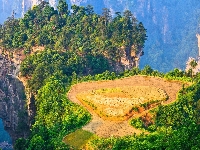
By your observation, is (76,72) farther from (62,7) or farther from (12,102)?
(62,7)

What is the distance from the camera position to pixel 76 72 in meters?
38.1

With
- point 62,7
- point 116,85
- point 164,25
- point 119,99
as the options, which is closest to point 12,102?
point 116,85

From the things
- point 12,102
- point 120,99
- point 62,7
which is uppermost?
point 62,7

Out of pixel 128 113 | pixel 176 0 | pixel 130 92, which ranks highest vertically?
pixel 176 0

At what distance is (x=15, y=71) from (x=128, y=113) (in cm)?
1807

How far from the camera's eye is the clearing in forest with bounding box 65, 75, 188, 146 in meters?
26.2

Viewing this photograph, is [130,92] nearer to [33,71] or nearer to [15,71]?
[33,71]

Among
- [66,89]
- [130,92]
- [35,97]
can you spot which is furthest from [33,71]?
[130,92]

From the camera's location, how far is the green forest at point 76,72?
23125 mm

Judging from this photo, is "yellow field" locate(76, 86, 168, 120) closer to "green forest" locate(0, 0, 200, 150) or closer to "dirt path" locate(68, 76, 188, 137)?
"dirt path" locate(68, 76, 188, 137)

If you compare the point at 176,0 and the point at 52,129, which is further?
the point at 176,0

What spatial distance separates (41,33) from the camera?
4441cm

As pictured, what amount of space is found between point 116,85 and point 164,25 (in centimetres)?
5091

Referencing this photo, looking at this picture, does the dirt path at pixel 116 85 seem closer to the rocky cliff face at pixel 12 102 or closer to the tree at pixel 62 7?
the rocky cliff face at pixel 12 102
